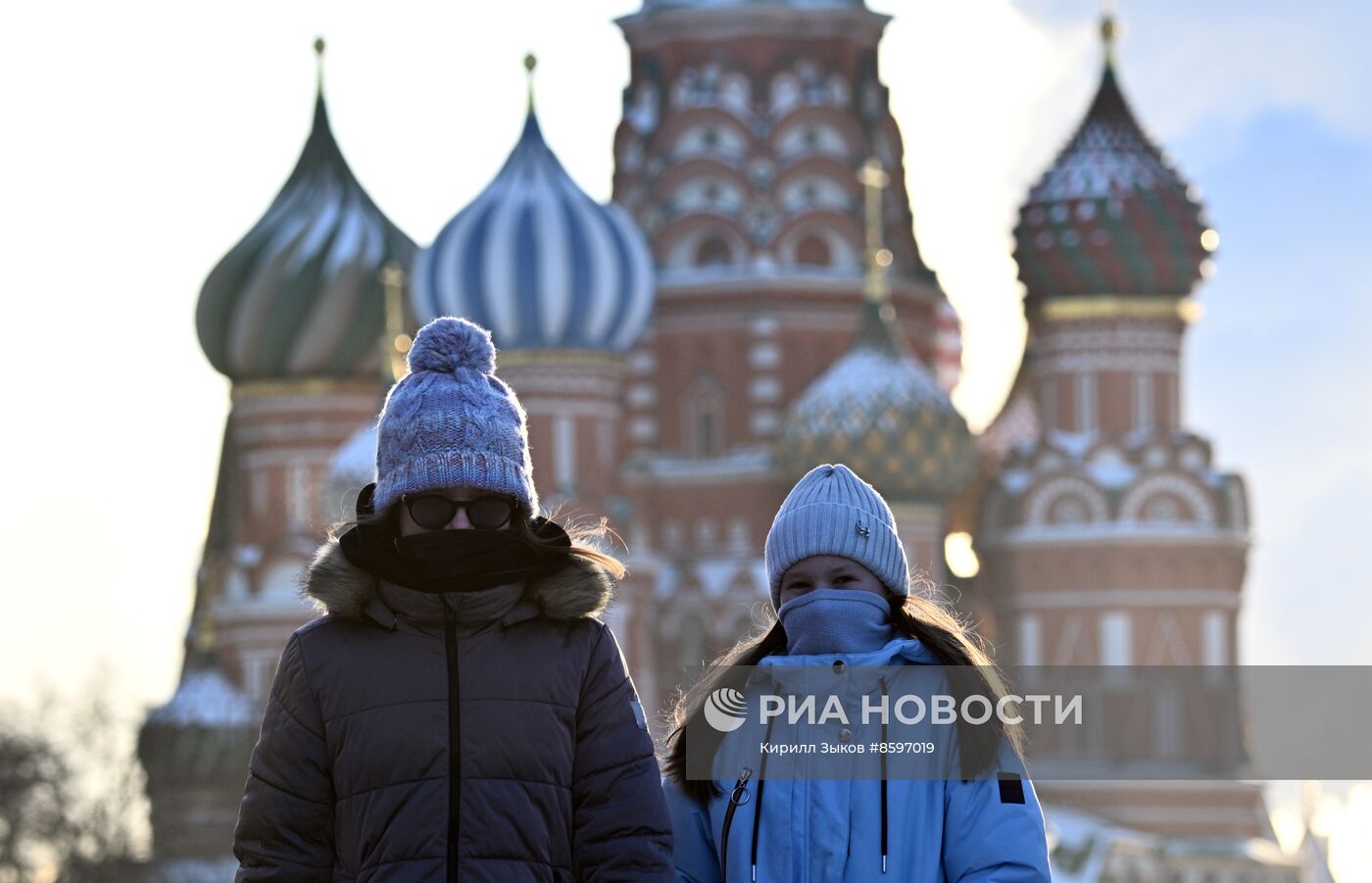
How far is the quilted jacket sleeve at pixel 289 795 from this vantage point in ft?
18.2

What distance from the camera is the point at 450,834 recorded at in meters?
5.48

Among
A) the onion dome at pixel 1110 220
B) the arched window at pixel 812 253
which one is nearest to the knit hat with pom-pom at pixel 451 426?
the onion dome at pixel 1110 220

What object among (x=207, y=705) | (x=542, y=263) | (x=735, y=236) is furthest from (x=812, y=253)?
(x=207, y=705)

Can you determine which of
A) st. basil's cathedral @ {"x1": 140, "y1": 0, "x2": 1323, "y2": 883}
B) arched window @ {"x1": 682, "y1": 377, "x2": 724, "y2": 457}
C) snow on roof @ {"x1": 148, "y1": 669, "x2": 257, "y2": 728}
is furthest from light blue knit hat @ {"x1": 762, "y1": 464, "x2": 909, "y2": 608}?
snow on roof @ {"x1": 148, "y1": 669, "x2": 257, "y2": 728}

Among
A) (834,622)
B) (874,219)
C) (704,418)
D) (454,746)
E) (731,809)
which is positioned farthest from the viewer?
(704,418)

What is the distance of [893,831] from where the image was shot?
5.68m

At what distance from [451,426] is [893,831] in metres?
0.78

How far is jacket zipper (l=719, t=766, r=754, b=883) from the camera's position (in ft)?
18.8

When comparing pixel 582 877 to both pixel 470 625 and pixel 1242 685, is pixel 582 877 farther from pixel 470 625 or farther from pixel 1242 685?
pixel 1242 685

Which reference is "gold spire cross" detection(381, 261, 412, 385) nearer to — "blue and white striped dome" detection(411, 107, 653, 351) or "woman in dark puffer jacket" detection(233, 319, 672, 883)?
"blue and white striped dome" detection(411, 107, 653, 351)

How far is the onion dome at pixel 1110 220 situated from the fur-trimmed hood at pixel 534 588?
31.6m

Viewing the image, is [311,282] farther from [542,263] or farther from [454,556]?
[454,556]

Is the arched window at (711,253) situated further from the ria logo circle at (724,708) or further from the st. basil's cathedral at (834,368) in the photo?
the ria logo circle at (724,708)

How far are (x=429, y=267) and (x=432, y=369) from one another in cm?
3170
